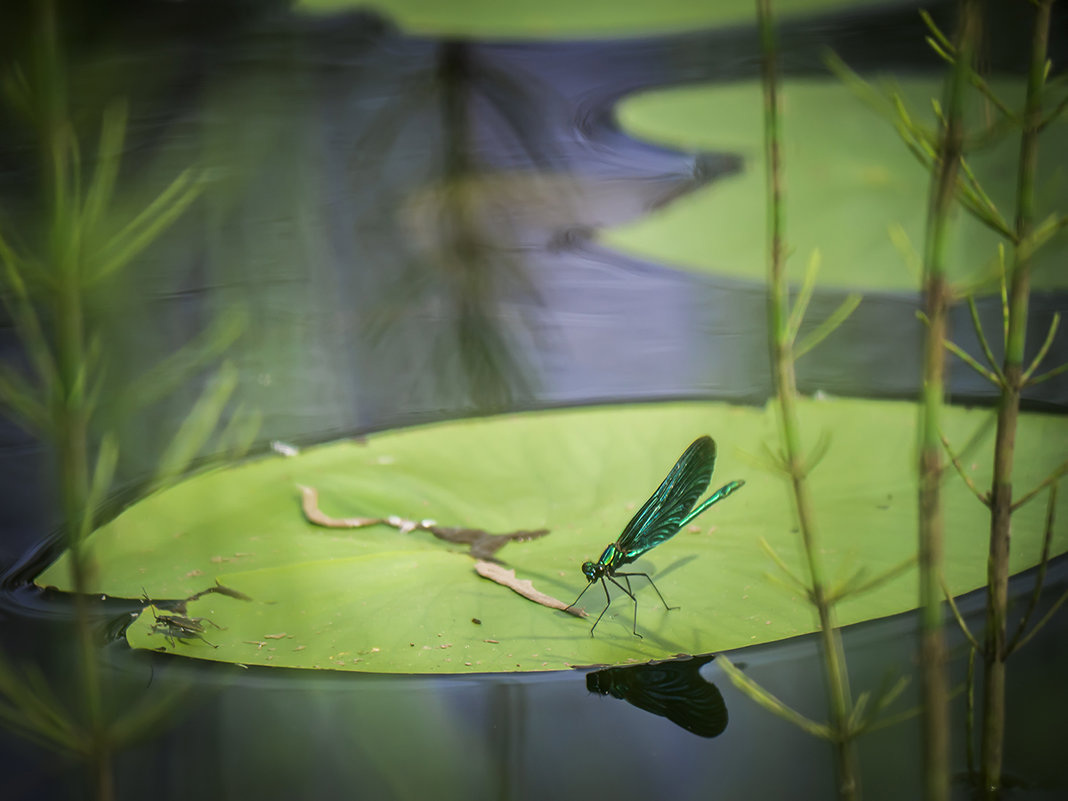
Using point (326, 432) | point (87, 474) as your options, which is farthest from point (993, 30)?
point (87, 474)

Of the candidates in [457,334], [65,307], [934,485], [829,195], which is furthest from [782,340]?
[829,195]

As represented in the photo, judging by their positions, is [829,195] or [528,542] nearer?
[528,542]

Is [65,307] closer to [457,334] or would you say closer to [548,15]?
[457,334]

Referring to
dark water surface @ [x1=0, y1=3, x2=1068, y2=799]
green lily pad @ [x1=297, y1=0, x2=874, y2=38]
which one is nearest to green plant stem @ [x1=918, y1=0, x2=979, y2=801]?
dark water surface @ [x1=0, y1=3, x2=1068, y2=799]

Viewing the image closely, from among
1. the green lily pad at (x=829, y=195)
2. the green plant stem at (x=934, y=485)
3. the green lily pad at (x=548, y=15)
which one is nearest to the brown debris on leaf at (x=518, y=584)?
the green plant stem at (x=934, y=485)

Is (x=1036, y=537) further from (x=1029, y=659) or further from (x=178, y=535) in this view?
(x=178, y=535)

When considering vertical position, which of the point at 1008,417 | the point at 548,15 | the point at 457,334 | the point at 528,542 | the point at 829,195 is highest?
the point at 548,15

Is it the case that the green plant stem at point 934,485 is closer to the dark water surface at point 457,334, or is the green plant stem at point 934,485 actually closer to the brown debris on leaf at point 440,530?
the dark water surface at point 457,334
